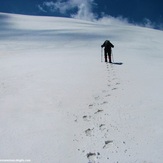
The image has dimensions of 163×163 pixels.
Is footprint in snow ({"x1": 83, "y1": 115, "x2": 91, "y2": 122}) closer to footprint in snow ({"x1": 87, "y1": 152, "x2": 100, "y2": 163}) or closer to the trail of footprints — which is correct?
the trail of footprints

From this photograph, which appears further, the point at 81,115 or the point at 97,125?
the point at 81,115

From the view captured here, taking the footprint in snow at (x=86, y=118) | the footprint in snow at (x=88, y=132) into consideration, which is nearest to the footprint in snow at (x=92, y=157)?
the footprint in snow at (x=88, y=132)

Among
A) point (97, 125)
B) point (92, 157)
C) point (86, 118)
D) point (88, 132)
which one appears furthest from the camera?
point (86, 118)

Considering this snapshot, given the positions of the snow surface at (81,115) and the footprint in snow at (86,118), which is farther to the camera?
the footprint in snow at (86,118)

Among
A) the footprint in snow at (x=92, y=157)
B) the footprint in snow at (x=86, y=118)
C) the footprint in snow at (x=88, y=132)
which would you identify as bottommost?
the footprint in snow at (x=92, y=157)

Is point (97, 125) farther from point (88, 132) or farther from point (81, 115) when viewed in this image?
point (81, 115)

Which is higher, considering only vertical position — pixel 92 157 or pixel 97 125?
pixel 97 125

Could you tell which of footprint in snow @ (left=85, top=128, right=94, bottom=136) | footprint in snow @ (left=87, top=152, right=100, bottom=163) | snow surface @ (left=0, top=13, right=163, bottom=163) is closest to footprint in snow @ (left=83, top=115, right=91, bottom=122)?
snow surface @ (left=0, top=13, right=163, bottom=163)

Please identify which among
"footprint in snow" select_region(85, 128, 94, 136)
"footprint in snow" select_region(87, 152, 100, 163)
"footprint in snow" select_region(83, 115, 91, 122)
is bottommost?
"footprint in snow" select_region(87, 152, 100, 163)

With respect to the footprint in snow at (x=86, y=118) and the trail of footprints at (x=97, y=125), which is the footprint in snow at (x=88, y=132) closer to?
the trail of footprints at (x=97, y=125)

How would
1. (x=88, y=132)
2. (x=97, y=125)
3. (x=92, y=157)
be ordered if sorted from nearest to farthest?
(x=92, y=157), (x=88, y=132), (x=97, y=125)

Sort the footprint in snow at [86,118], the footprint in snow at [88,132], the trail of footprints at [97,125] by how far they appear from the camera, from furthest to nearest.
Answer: the footprint in snow at [86,118] < the footprint in snow at [88,132] < the trail of footprints at [97,125]

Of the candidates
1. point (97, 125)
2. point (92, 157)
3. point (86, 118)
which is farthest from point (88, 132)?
point (92, 157)

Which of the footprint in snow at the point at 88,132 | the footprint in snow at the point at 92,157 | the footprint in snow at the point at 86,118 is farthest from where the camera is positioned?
the footprint in snow at the point at 86,118
